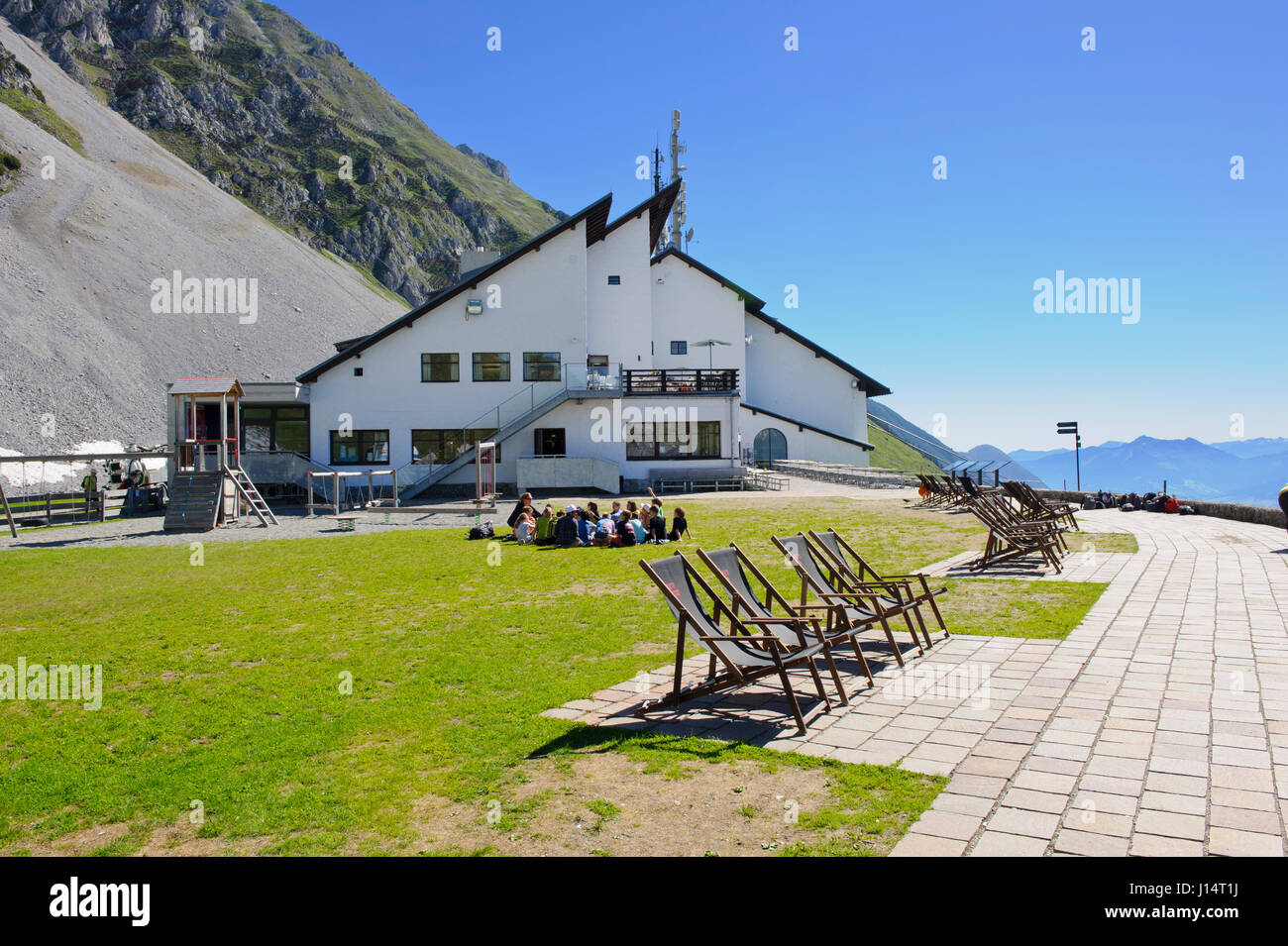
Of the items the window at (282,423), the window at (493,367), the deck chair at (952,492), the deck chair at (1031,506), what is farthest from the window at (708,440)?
the deck chair at (1031,506)

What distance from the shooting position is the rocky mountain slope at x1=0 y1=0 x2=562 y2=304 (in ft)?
470

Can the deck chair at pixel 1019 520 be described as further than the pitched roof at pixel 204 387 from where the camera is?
No

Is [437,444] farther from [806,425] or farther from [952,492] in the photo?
[952,492]

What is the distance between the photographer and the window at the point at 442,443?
112 feet

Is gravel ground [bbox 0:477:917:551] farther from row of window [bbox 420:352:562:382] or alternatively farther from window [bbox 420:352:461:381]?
window [bbox 420:352:461:381]

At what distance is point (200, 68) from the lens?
156 metres

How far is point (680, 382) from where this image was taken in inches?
1346

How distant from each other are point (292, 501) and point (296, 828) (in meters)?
29.9

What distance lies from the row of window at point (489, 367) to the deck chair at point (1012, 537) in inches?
975

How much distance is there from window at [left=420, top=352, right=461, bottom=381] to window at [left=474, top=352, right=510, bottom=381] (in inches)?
40.2

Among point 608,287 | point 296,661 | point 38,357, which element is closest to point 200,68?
point 38,357

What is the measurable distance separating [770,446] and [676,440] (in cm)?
911

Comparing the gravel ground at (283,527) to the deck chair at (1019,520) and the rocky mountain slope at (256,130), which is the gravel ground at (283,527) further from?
the rocky mountain slope at (256,130)
